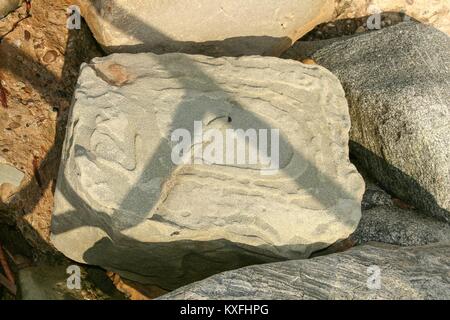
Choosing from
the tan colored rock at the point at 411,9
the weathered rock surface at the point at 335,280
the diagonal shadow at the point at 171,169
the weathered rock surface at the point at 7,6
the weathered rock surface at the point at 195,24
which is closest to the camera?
the weathered rock surface at the point at 335,280

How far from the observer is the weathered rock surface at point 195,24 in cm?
309

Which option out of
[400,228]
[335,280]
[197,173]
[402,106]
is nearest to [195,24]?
[197,173]

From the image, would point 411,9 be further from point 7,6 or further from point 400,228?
point 7,6

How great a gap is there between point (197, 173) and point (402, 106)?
95 cm

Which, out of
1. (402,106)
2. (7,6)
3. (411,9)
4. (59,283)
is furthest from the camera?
(411,9)

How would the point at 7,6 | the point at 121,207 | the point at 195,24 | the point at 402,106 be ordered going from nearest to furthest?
the point at 121,207, the point at 402,106, the point at 195,24, the point at 7,6

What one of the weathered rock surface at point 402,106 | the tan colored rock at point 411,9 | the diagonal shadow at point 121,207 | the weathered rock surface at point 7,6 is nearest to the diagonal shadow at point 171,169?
the diagonal shadow at point 121,207

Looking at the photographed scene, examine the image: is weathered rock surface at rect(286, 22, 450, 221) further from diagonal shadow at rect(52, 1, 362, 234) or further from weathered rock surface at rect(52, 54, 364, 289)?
diagonal shadow at rect(52, 1, 362, 234)

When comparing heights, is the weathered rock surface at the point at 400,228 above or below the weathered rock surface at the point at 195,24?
below

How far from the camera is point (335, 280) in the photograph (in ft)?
7.70

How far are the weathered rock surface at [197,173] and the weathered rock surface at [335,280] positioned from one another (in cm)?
26

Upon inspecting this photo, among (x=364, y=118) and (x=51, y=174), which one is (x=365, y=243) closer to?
(x=364, y=118)

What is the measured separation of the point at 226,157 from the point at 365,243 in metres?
0.76

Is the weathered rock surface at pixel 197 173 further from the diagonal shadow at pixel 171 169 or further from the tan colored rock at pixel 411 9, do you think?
the tan colored rock at pixel 411 9
